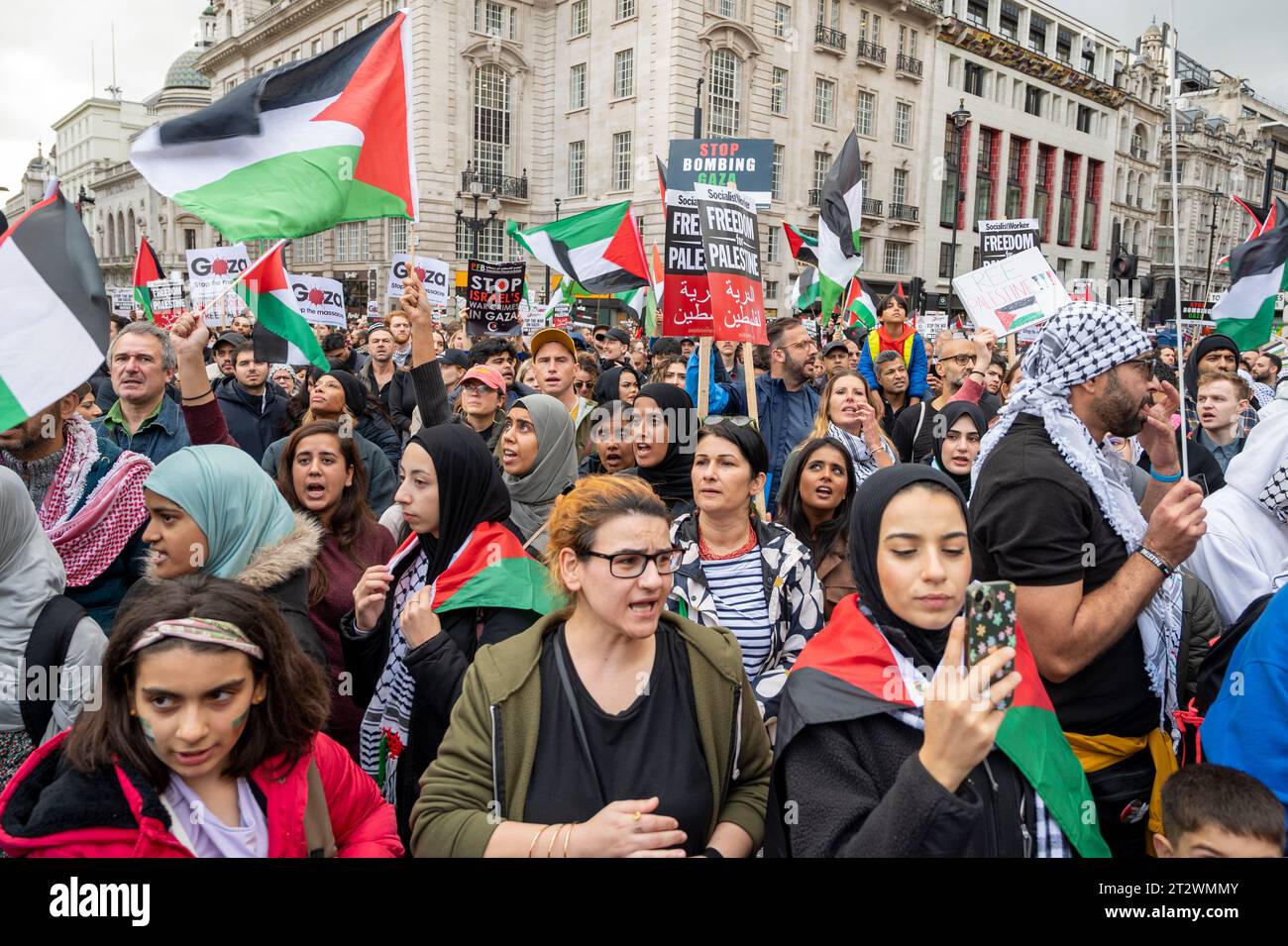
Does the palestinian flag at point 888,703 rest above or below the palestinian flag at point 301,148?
below

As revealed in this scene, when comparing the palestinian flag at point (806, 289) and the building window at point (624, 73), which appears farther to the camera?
the building window at point (624, 73)

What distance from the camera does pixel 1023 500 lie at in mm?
2555

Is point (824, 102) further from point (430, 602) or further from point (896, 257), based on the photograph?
point (430, 602)

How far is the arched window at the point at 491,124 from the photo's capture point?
124 feet

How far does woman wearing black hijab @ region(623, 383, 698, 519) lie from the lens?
15.7ft

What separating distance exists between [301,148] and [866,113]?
4347cm

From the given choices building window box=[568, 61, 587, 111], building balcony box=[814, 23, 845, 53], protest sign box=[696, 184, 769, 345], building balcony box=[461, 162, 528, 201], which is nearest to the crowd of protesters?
protest sign box=[696, 184, 769, 345]

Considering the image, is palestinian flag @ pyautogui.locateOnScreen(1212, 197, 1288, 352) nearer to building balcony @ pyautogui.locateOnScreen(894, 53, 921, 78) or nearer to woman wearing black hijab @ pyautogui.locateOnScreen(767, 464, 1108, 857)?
woman wearing black hijab @ pyautogui.locateOnScreen(767, 464, 1108, 857)

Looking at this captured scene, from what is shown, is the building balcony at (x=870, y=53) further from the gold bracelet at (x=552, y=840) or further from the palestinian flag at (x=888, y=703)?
the gold bracelet at (x=552, y=840)

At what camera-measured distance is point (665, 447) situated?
478cm

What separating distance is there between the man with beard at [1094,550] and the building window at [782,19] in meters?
39.8

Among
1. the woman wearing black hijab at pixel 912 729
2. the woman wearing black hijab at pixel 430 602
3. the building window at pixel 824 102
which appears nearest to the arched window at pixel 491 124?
the building window at pixel 824 102
